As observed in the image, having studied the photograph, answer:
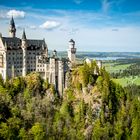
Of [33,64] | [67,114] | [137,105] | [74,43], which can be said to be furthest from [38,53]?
[137,105]

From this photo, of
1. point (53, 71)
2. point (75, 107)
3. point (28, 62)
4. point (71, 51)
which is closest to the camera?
point (53, 71)

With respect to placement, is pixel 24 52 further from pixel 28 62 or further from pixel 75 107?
pixel 75 107

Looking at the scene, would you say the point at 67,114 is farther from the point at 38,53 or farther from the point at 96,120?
the point at 38,53

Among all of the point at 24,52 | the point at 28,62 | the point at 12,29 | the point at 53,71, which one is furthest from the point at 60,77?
the point at 12,29

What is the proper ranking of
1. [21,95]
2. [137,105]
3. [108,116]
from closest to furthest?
1. [21,95]
2. [108,116]
3. [137,105]

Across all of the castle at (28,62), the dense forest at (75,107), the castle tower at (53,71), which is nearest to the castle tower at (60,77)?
the castle at (28,62)

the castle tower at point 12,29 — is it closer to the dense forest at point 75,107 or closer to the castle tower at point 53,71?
the castle tower at point 53,71

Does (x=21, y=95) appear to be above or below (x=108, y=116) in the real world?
above
